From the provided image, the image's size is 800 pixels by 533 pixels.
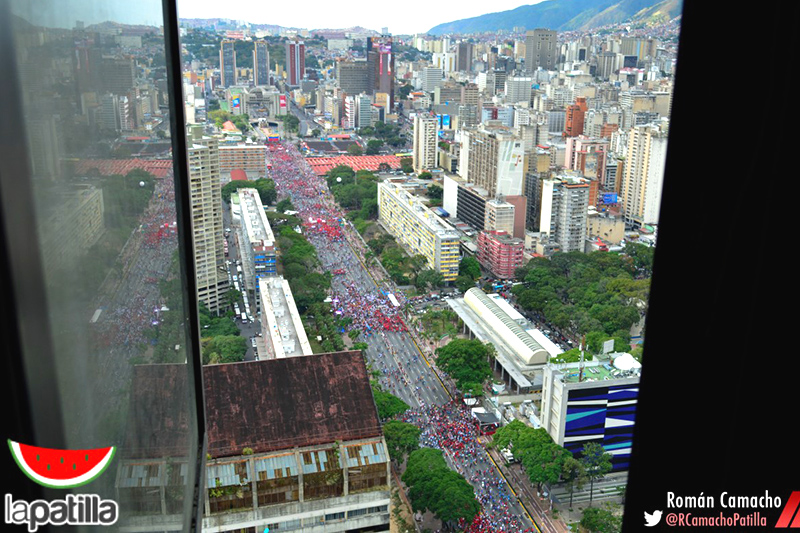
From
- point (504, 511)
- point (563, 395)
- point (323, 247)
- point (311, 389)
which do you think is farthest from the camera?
point (323, 247)

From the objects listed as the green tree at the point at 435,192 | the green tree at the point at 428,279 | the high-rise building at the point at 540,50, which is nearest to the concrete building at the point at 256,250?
the green tree at the point at 428,279

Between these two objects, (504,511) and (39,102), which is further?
(504,511)

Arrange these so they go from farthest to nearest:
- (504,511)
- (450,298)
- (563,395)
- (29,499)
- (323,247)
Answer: (323,247), (450,298), (563,395), (504,511), (29,499)

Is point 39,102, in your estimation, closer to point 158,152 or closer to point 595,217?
point 158,152

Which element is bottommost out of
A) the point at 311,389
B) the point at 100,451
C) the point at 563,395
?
the point at 563,395

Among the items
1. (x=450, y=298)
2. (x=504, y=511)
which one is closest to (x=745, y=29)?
(x=504, y=511)

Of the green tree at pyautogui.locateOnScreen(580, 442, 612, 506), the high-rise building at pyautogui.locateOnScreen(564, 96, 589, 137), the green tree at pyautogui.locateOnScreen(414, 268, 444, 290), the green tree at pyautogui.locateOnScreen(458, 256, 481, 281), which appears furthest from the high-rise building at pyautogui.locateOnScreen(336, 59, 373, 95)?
the green tree at pyautogui.locateOnScreen(580, 442, 612, 506)

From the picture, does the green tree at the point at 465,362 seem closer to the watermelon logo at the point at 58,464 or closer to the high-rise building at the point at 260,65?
the watermelon logo at the point at 58,464
